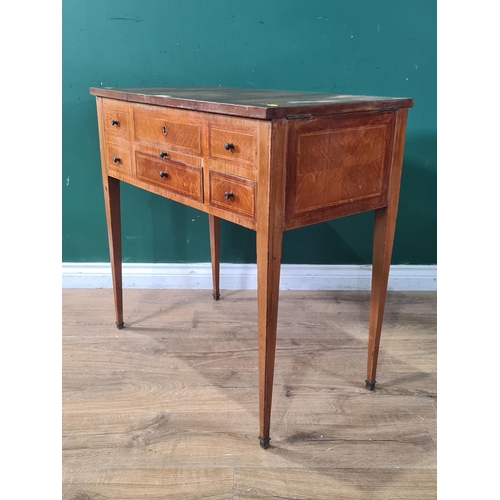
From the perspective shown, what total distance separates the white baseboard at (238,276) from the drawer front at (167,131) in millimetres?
930

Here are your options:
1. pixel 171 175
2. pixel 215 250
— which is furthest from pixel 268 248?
pixel 215 250

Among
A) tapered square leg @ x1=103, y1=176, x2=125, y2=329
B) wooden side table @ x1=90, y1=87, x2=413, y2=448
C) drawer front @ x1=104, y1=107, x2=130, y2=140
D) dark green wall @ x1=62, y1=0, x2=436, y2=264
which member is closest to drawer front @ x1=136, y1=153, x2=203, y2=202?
wooden side table @ x1=90, y1=87, x2=413, y2=448

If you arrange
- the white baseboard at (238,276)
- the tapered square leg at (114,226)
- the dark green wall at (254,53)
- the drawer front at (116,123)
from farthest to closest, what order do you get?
the white baseboard at (238,276)
the dark green wall at (254,53)
the tapered square leg at (114,226)
the drawer front at (116,123)

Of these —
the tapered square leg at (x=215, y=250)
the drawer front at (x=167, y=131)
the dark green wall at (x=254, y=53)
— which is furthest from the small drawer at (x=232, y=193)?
the dark green wall at (x=254, y=53)

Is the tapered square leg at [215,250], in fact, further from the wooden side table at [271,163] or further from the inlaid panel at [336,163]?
the inlaid panel at [336,163]

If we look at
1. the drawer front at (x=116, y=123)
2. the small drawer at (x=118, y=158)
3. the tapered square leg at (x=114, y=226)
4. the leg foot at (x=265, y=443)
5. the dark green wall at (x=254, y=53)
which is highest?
the dark green wall at (x=254, y=53)

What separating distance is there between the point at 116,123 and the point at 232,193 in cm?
68

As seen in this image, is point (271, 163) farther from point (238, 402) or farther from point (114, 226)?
point (114, 226)

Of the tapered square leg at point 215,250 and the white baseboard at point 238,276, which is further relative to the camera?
the white baseboard at point 238,276

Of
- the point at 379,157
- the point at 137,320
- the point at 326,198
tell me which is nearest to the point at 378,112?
the point at 379,157

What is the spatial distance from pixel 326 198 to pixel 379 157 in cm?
22

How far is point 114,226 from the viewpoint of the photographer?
2.13 meters

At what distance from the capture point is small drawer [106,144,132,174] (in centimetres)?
193

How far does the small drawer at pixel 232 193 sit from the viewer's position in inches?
55.8
